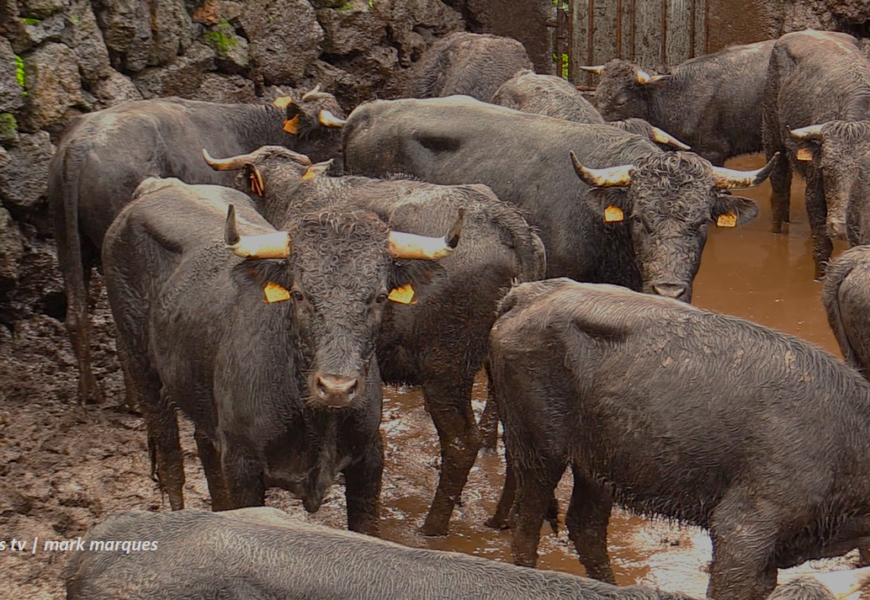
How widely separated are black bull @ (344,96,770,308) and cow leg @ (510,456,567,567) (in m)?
1.78

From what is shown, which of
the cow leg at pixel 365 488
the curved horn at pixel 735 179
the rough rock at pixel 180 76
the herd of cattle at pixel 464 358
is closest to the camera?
the herd of cattle at pixel 464 358

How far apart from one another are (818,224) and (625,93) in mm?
3170

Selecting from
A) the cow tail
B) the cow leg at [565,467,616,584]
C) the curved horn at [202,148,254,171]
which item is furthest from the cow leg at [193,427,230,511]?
the cow tail

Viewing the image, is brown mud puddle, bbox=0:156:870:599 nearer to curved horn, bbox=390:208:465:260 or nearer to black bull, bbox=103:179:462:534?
black bull, bbox=103:179:462:534

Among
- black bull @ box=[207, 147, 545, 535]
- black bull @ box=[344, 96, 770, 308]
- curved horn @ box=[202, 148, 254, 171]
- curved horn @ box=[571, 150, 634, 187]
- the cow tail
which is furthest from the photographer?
curved horn @ box=[202, 148, 254, 171]

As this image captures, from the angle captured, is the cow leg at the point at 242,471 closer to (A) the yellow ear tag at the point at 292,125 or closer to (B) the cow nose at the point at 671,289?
(B) the cow nose at the point at 671,289

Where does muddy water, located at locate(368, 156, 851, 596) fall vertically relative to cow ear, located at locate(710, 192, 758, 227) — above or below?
below

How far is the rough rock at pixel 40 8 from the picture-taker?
9.71 meters

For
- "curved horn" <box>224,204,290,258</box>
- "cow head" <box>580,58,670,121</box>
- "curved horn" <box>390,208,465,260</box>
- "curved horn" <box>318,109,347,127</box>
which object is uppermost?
"curved horn" <box>224,204,290,258</box>

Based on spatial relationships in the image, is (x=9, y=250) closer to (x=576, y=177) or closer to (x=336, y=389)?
(x=576, y=177)

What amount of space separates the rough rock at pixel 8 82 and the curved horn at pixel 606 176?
14.0 feet

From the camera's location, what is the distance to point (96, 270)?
9703 mm

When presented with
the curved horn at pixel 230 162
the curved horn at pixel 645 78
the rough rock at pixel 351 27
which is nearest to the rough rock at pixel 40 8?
the curved horn at pixel 230 162

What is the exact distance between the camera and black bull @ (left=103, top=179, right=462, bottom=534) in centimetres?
565
